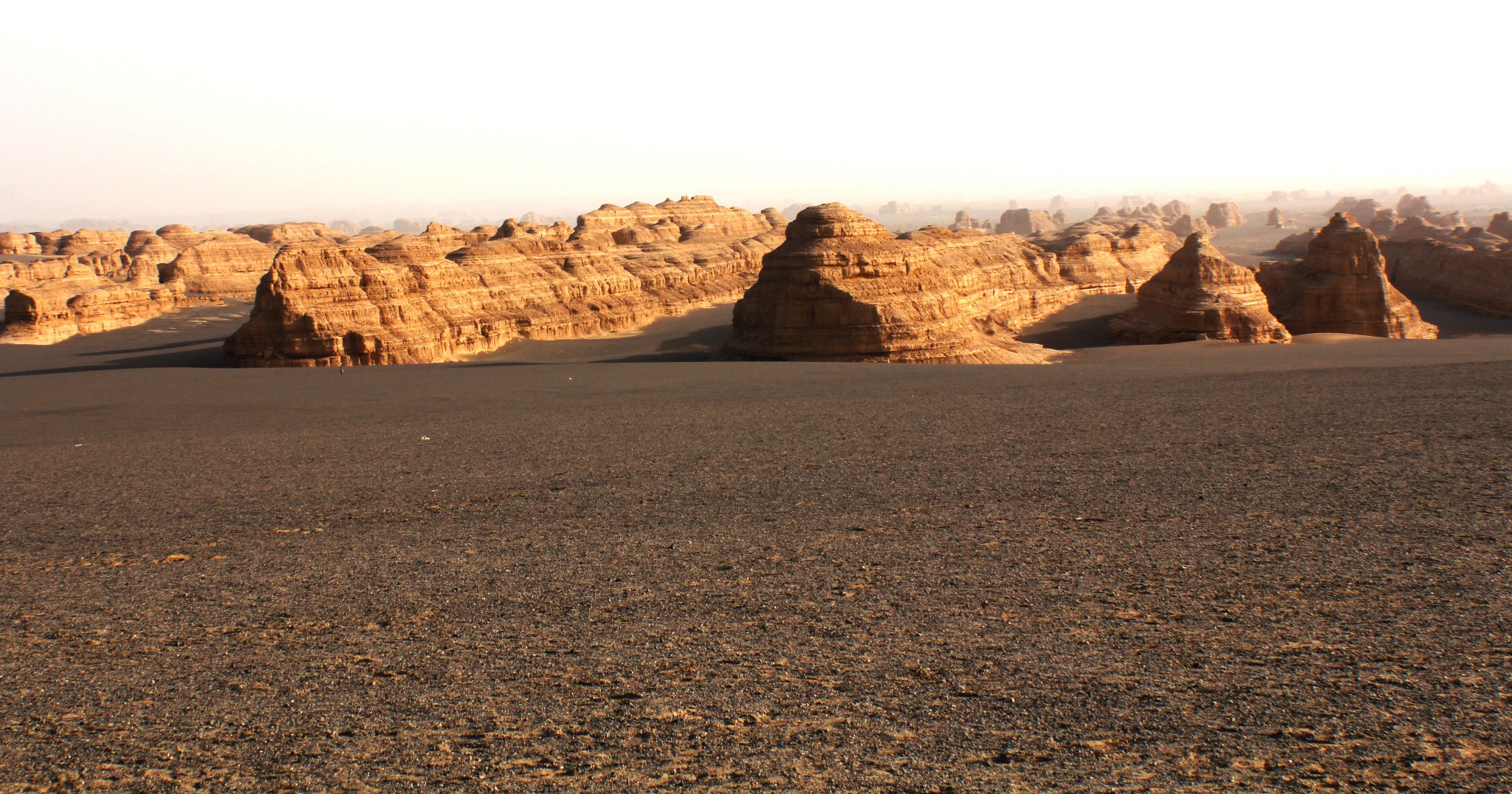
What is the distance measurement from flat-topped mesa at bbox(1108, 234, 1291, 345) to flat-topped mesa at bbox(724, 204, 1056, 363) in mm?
6713

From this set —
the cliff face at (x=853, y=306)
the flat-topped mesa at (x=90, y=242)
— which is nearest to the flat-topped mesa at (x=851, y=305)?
the cliff face at (x=853, y=306)

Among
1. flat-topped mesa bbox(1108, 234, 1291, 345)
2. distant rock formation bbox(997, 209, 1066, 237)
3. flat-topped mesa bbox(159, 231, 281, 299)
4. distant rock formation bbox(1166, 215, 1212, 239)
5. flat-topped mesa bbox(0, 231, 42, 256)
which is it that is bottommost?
flat-topped mesa bbox(1108, 234, 1291, 345)

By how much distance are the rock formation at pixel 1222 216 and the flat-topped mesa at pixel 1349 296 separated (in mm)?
108768

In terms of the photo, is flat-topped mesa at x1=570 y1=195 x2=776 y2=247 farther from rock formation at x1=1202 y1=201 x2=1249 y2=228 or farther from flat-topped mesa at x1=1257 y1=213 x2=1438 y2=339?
rock formation at x1=1202 y1=201 x2=1249 y2=228

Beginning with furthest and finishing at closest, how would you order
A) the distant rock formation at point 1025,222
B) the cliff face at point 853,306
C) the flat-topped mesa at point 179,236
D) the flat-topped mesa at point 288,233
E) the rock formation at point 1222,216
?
1. the rock formation at point 1222,216
2. the distant rock formation at point 1025,222
3. the flat-topped mesa at point 288,233
4. the flat-topped mesa at point 179,236
5. the cliff face at point 853,306

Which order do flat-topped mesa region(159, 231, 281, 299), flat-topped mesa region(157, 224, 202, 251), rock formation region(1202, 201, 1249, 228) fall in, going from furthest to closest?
1. rock formation region(1202, 201, 1249, 228)
2. flat-topped mesa region(157, 224, 202, 251)
3. flat-topped mesa region(159, 231, 281, 299)

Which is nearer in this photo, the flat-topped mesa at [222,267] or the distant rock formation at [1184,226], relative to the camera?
the flat-topped mesa at [222,267]

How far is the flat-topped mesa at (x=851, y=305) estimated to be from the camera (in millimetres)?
23875

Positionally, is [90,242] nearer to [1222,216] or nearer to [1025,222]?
[1025,222]

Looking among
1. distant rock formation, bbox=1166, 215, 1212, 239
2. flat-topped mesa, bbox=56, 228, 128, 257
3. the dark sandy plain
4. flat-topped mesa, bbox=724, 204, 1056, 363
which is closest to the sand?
the dark sandy plain

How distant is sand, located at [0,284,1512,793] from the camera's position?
4.56 metres

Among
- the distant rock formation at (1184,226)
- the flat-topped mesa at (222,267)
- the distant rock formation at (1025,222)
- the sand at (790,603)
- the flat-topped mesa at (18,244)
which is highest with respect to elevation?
the distant rock formation at (1025,222)

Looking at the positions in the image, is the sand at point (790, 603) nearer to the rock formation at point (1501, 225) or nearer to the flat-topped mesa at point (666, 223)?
the flat-topped mesa at point (666, 223)

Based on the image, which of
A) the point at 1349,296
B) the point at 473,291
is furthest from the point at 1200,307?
the point at 473,291
